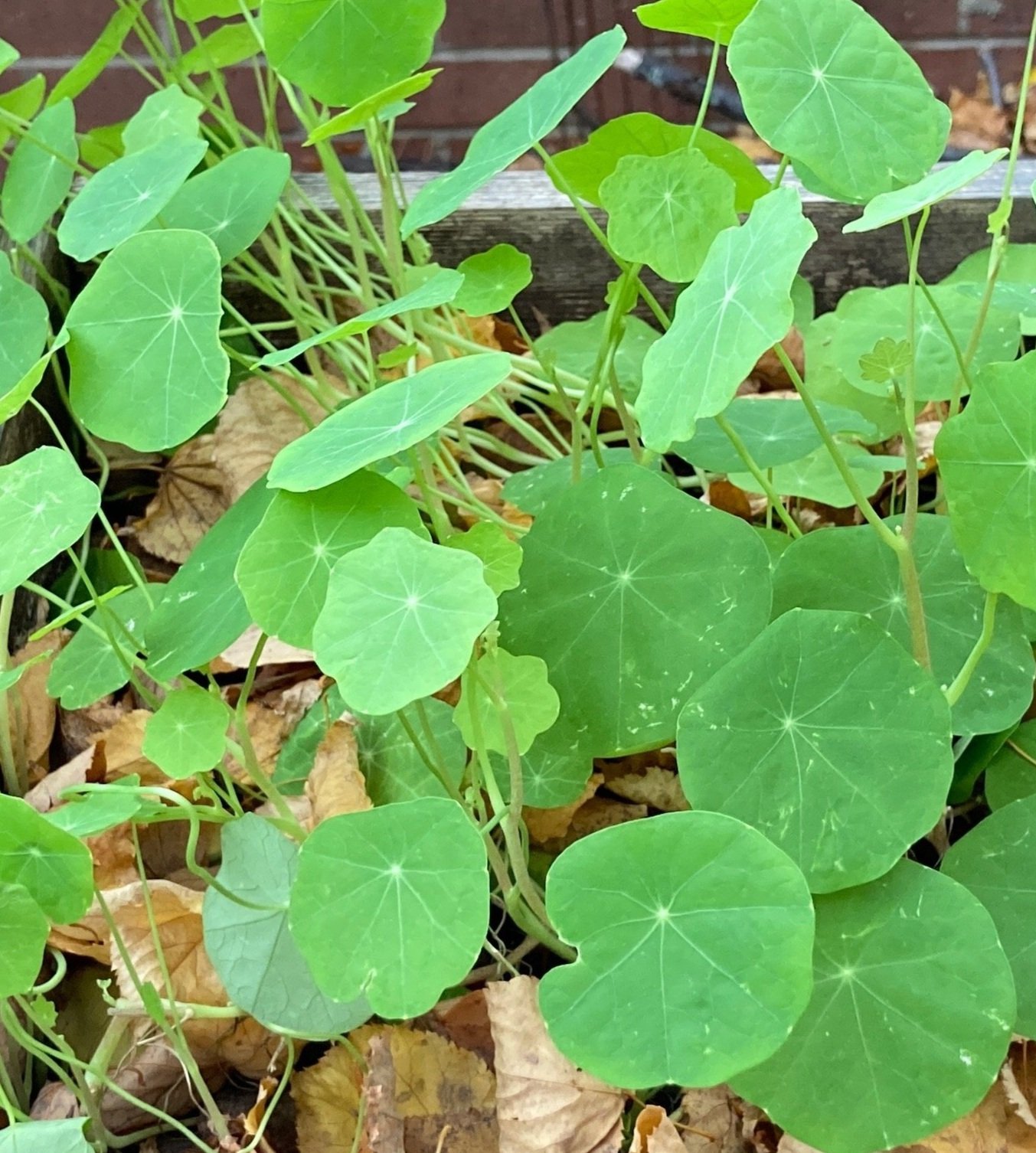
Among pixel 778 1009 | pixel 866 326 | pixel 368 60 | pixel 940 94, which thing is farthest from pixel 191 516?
pixel 940 94

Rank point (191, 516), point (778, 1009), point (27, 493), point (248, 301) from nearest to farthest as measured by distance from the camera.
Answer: point (778, 1009)
point (27, 493)
point (191, 516)
point (248, 301)

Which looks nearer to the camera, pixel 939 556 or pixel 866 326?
pixel 939 556

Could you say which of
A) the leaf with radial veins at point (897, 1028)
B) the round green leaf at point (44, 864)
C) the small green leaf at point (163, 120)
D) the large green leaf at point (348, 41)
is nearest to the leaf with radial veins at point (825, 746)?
the leaf with radial veins at point (897, 1028)

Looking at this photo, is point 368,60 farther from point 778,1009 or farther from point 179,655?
point 778,1009

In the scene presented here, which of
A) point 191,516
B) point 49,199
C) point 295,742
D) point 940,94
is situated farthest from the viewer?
point 940,94

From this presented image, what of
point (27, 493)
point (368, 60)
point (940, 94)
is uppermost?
point (368, 60)

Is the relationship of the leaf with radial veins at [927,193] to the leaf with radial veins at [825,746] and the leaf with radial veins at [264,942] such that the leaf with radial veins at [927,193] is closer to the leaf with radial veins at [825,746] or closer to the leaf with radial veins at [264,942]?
the leaf with radial veins at [825,746]

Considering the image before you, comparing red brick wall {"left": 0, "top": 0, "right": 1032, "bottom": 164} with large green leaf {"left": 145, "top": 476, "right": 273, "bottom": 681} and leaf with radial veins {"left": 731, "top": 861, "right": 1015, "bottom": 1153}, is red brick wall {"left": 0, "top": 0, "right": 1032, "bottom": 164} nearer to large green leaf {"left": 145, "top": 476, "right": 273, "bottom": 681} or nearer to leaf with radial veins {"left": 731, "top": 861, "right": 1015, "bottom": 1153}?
large green leaf {"left": 145, "top": 476, "right": 273, "bottom": 681}
